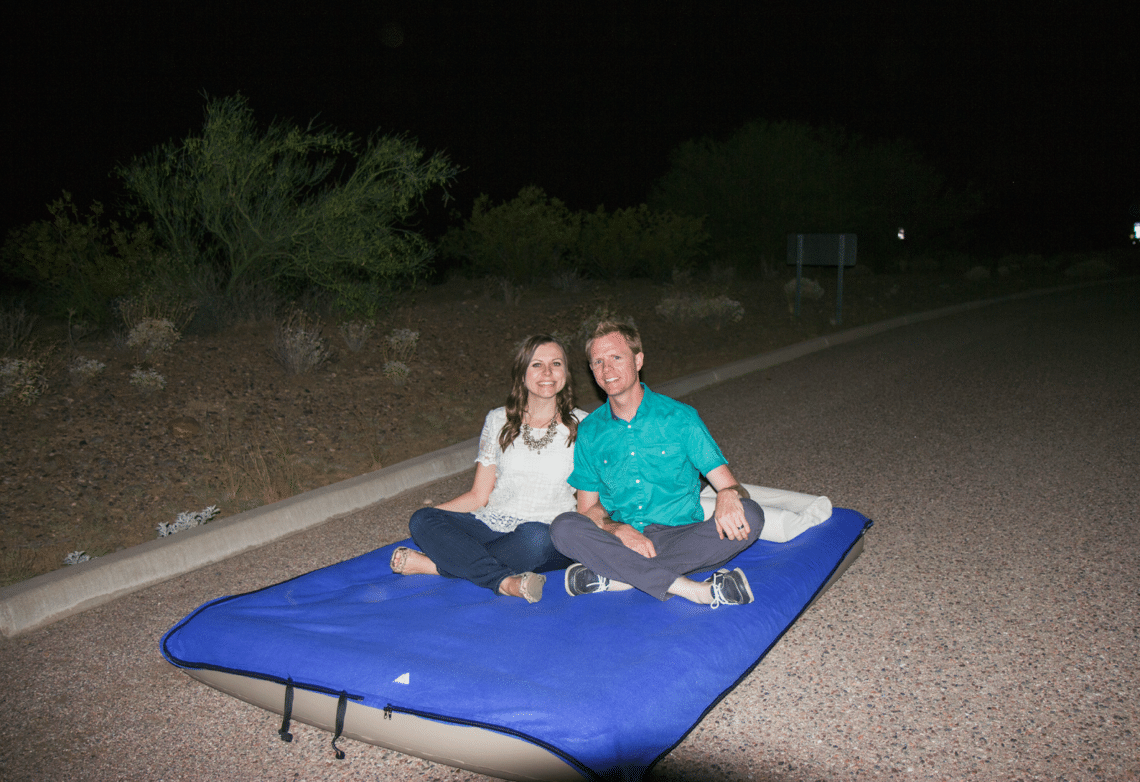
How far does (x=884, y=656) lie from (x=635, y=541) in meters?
1.21

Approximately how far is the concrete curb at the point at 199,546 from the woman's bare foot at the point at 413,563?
5.11 feet

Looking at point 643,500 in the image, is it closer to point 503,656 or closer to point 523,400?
point 523,400

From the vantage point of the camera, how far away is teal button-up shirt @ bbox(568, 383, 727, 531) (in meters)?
4.29

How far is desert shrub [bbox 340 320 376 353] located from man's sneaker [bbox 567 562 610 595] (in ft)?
22.8

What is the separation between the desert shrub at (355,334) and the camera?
34.3 feet

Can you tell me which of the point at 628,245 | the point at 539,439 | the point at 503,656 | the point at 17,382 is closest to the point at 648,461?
the point at 539,439

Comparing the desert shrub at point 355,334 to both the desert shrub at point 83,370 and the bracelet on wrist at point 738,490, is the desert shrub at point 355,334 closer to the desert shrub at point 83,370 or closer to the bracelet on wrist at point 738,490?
the desert shrub at point 83,370

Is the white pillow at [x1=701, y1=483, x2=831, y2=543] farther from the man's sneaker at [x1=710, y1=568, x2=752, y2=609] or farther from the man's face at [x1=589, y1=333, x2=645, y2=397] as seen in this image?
the man's face at [x1=589, y1=333, x2=645, y2=397]

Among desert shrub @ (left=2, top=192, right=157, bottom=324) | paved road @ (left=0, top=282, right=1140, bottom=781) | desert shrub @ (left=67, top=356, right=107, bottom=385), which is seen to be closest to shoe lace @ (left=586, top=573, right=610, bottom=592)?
paved road @ (left=0, top=282, right=1140, bottom=781)

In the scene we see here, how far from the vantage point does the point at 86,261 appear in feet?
35.8

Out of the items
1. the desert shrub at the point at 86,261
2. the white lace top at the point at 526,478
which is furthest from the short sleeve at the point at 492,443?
the desert shrub at the point at 86,261

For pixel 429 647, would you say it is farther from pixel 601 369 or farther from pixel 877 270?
pixel 877 270

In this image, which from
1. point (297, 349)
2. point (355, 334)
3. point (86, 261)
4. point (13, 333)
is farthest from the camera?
point (86, 261)

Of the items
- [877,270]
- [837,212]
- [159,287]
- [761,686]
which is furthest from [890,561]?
[877,270]
